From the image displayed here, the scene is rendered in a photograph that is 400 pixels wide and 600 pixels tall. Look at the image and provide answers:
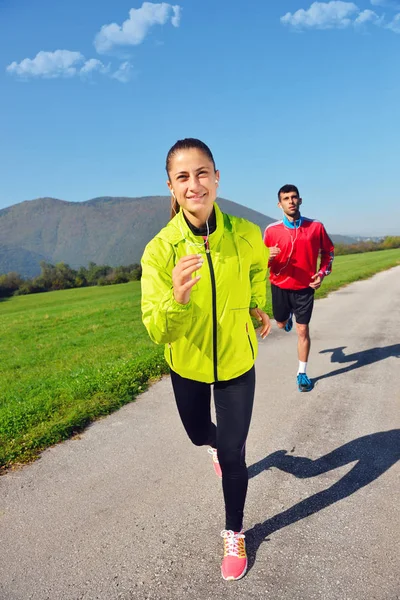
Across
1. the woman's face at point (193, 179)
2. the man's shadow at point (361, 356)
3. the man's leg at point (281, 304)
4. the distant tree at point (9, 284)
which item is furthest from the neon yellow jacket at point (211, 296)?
the distant tree at point (9, 284)

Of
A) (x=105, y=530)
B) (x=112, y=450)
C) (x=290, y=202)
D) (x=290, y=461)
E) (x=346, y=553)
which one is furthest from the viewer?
(x=290, y=202)

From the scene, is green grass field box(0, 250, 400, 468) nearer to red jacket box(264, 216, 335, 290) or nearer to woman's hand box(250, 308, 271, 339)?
red jacket box(264, 216, 335, 290)

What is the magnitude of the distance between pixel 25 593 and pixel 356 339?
748cm

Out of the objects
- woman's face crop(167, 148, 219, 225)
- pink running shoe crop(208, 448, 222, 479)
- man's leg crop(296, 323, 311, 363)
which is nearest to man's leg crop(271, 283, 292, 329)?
man's leg crop(296, 323, 311, 363)

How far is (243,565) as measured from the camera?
2672 mm

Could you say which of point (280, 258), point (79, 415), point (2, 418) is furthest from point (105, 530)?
point (280, 258)

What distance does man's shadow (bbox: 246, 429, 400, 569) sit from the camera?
3104 millimetres

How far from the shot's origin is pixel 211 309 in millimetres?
2666

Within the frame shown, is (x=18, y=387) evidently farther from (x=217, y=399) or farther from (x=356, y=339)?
(x=356, y=339)

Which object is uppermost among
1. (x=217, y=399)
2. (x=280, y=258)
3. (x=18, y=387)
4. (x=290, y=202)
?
(x=290, y=202)

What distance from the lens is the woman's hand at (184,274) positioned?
2.17m

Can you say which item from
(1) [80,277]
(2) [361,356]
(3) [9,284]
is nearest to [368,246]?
(1) [80,277]

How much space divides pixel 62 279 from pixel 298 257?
211ft

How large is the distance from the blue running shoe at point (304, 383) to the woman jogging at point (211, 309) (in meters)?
3.14
